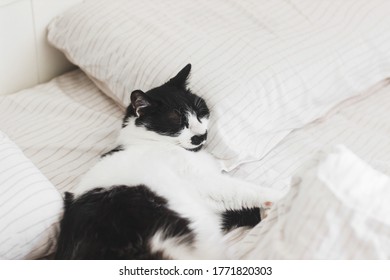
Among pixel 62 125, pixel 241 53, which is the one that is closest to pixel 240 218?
pixel 241 53

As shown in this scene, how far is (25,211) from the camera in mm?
1093

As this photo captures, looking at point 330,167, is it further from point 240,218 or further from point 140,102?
point 140,102

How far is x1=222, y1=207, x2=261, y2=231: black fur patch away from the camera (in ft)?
4.13

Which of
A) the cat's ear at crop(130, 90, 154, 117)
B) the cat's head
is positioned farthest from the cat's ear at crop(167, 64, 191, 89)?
the cat's ear at crop(130, 90, 154, 117)

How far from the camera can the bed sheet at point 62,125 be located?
4.59 feet

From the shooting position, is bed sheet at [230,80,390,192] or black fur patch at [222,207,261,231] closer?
black fur patch at [222,207,261,231]

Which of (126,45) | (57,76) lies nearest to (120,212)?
(126,45)

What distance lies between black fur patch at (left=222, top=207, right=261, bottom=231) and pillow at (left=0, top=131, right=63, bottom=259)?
0.43 m

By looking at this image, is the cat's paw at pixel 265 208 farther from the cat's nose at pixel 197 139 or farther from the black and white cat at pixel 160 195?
the cat's nose at pixel 197 139

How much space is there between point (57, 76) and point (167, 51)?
57 centimetres

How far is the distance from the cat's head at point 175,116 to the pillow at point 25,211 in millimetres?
312

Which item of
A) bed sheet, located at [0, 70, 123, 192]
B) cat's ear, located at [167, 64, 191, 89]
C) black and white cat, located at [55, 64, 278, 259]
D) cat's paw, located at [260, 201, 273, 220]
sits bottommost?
bed sheet, located at [0, 70, 123, 192]

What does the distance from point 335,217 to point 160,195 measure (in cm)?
42

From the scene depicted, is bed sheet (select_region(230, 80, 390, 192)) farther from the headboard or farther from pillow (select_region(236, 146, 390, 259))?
the headboard
